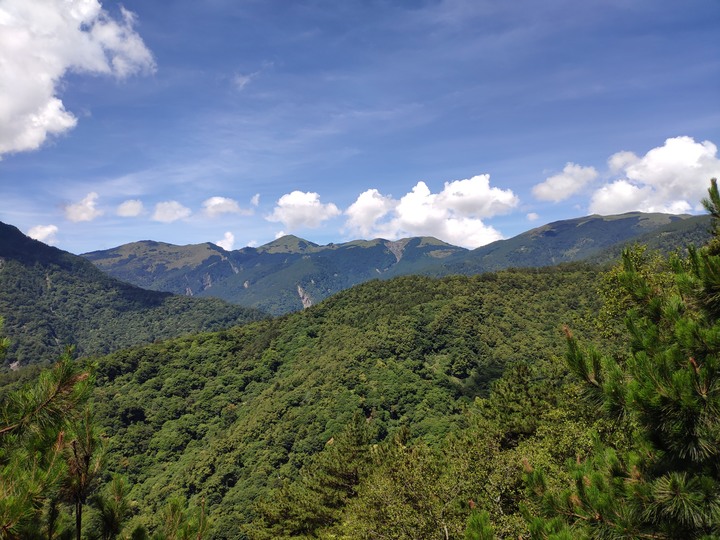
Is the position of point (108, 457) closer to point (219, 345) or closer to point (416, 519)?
point (416, 519)

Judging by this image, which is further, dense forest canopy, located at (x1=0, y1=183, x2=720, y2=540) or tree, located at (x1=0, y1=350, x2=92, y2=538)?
tree, located at (x1=0, y1=350, x2=92, y2=538)

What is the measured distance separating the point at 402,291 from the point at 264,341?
5621 centimetres

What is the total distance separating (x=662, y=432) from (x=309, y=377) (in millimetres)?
107025

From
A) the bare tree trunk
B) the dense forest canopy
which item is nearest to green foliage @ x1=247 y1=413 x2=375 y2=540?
the dense forest canopy

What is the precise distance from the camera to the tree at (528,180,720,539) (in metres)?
5.78

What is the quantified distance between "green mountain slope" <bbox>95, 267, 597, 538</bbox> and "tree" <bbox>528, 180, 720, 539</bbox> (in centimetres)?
6761

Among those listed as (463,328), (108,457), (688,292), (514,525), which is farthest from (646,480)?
(463,328)

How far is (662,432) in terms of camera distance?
6516mm

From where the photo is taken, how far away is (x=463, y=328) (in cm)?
12225

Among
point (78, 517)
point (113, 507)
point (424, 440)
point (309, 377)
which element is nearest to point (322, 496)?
point (424, 440)

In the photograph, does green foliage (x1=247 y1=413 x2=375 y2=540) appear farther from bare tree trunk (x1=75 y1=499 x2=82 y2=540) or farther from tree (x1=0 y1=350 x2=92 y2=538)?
tree (x1=0 y1=350 x2=92 y2=538)

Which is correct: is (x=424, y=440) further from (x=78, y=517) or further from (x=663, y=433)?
(x=78, y=517)

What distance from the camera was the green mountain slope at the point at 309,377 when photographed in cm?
8012

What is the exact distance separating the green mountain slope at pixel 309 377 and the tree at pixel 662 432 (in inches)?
2662
